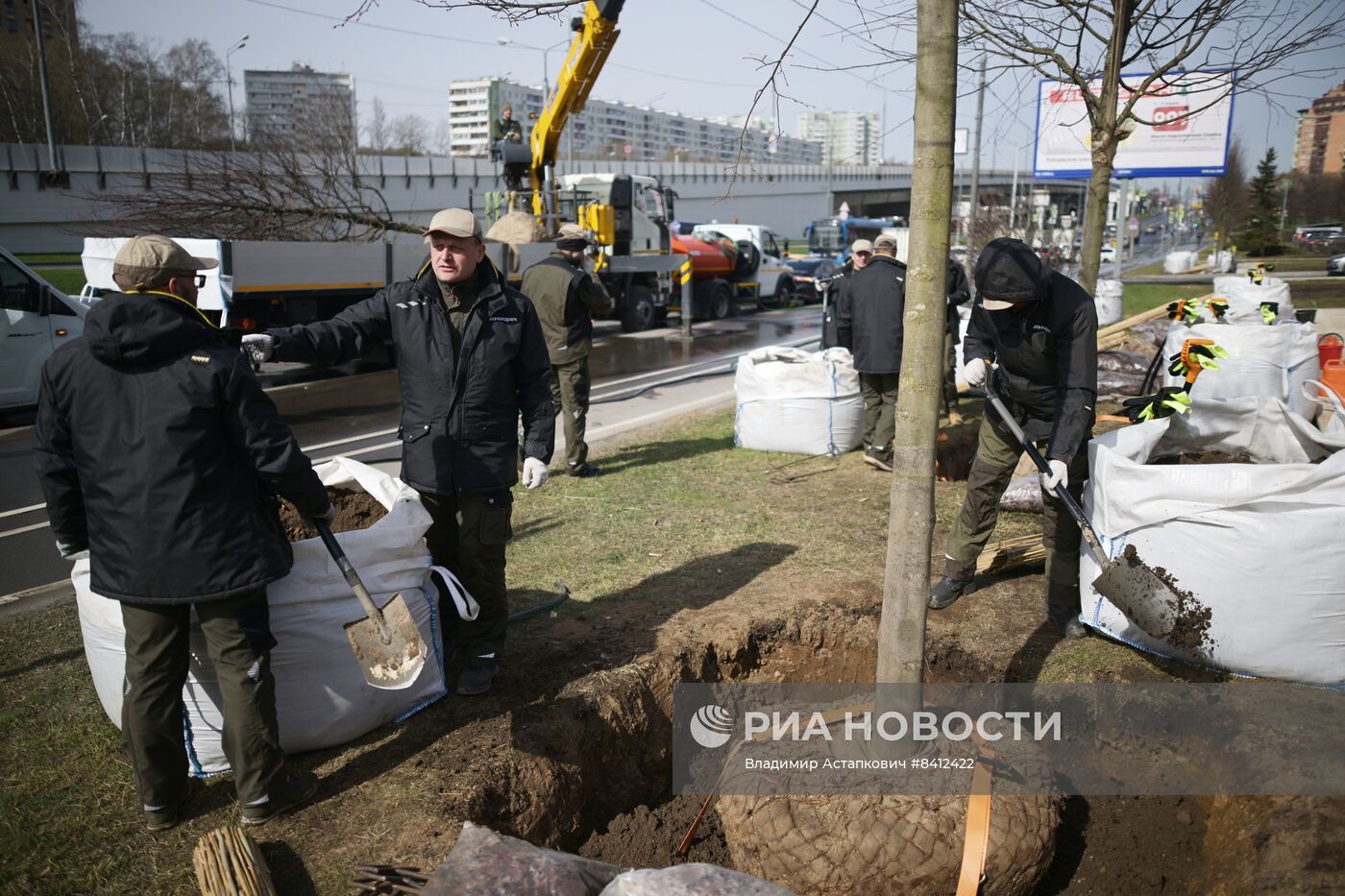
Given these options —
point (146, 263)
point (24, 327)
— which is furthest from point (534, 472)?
point (24, 327)

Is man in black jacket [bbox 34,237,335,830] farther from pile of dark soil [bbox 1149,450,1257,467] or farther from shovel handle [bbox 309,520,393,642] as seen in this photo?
pile of dark soil [bbox 1149,450,1257,467]

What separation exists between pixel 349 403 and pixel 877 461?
6.49 m

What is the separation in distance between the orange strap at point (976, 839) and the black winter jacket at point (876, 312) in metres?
4.50

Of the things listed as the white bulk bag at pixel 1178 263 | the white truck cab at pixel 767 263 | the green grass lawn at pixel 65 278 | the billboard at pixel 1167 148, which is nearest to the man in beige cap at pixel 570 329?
the billboard at pixel 1167 148

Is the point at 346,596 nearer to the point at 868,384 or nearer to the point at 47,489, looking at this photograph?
the point at 47,489

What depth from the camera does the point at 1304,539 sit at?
11.1 ft

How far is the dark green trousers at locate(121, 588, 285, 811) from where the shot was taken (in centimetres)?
271

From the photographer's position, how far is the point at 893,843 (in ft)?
9.04

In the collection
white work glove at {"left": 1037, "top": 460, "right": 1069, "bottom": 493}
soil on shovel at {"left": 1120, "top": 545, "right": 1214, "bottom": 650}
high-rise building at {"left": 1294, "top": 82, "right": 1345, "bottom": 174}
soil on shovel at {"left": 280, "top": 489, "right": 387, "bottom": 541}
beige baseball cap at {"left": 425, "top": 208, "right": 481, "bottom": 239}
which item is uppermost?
high-rise building at {"left": 1294, "top": 82, "right": 1345, "bottom": 174}

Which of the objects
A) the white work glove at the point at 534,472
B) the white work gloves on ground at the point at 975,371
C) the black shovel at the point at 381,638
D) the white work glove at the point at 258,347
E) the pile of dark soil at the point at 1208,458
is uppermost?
the white work glove at the point at 258,347

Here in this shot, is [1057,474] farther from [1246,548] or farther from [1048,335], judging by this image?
[1246,548]

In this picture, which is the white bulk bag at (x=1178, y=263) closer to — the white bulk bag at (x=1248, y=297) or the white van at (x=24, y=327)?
the white bulk bag at (x=1248, y=297)

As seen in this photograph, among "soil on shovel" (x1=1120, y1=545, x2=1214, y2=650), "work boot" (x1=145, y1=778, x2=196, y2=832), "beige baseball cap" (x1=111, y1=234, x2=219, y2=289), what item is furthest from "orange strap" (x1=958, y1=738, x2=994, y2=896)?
"beige baseball cap" (x1=111, y1=234, x2=219, y2=289)

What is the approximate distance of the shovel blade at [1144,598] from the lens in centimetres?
356
